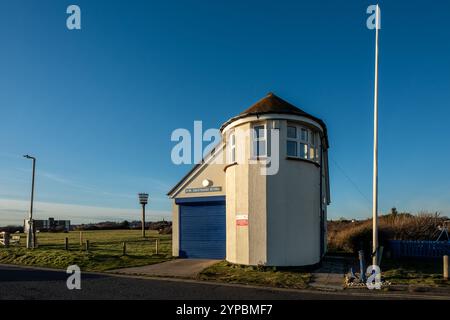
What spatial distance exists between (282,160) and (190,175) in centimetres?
633

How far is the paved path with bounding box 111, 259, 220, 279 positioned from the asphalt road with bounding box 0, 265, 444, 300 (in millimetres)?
1037

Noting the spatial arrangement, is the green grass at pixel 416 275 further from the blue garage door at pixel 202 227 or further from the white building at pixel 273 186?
the blue garage door at pixel 202 227

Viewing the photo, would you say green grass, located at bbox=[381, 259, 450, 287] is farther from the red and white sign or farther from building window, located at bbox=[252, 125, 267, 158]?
building window, located at bbox=[252, 125, 267, 158]

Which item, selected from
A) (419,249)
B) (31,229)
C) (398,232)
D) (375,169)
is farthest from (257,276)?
(31,229)

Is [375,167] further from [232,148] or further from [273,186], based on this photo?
[232,148]

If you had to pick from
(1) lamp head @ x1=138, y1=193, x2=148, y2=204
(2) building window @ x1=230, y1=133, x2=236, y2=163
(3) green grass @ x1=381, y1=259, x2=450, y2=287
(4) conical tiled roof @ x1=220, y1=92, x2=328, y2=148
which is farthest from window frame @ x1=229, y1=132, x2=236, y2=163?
(1) lamp head @ x1=138, y1=193, x2=148, y2=204

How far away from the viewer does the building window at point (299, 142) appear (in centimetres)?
1472

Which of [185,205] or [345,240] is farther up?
[185,205]

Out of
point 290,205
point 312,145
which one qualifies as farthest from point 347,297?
point 312,145

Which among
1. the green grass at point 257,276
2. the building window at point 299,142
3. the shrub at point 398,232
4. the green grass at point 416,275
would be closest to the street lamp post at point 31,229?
the green grass at point 257,276

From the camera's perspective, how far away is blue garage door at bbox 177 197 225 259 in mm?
17984

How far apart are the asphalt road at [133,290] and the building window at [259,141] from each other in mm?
5608
